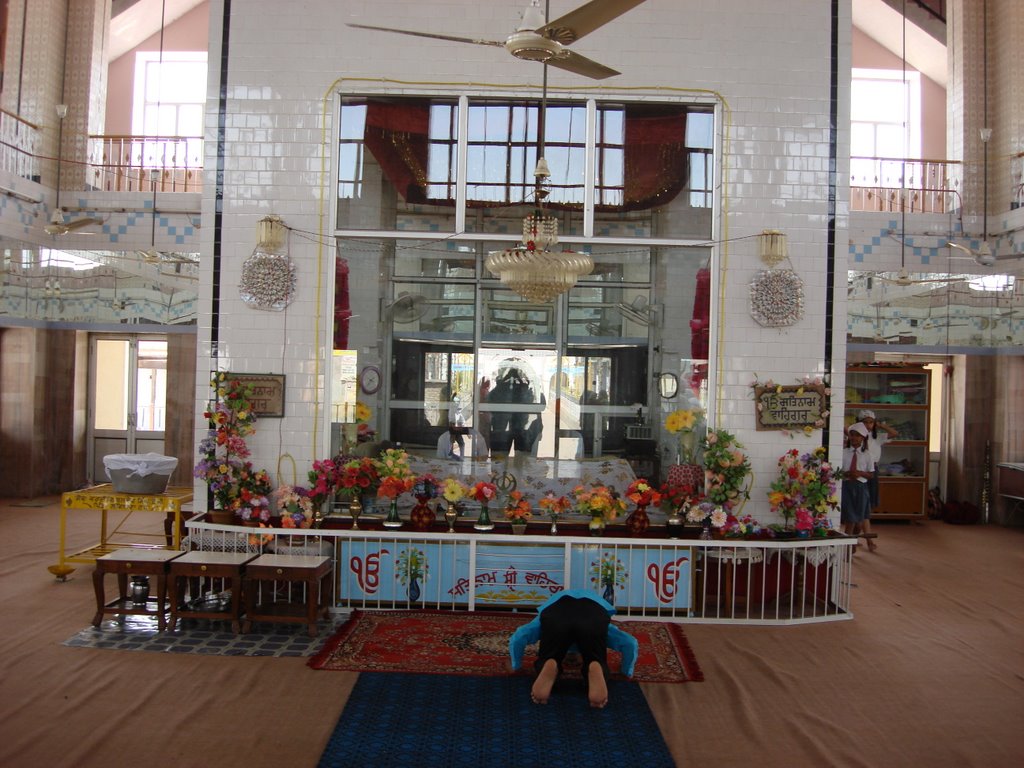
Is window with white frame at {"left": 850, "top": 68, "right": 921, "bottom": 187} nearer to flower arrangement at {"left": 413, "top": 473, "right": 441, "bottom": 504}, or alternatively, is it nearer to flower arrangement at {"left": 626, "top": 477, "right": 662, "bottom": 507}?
flower arrangement at {"left": 626, "top": 477, "right": 662, "bottom": 507}

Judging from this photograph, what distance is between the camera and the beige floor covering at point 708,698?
4848 mm

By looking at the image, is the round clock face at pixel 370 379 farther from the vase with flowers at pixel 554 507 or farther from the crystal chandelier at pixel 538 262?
the crystal chandelier at pixel 538 262

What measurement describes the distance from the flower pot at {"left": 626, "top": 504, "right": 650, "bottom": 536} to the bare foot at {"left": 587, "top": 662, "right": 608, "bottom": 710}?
2313 millimetres

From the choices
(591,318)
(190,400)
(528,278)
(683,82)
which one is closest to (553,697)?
(528,278)

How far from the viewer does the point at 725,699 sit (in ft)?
18.7

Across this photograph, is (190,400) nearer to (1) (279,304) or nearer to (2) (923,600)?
(1) (279,304)

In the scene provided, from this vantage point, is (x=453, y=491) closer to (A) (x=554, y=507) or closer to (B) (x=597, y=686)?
(A) (x=554, y=507)

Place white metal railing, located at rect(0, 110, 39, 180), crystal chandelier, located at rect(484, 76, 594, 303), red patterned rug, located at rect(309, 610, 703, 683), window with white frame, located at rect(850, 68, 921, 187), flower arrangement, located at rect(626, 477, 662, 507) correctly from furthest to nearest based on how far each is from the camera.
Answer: window with white frame, located at rect(850, 68, 921, 187), white metal railing, located at rect(0, 110, 39, 180), flower arrangement, located at rect(626, 477, 662, 507), crystal chandelier, located at rect(484, 76, 594, 303), red patterned rug, located at rect(309, 610, 703, 683)

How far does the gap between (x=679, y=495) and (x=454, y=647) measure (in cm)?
252

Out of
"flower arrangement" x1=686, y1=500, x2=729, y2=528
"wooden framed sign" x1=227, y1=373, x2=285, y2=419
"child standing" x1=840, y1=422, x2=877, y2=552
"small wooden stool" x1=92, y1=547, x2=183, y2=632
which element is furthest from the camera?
"child standing" x1=840, y1=422, x2=877, y2=552

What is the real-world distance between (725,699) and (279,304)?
494cm

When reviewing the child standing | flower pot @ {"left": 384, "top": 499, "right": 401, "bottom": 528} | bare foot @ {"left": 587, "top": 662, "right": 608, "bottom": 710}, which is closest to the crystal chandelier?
flower pot @ {"left": 384, "top": 499, "right": 401, "bottom": 528}

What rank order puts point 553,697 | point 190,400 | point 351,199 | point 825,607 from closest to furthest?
point 553,697, point 825,607, point 351,199, point 190,400

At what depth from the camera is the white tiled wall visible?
7.99m
